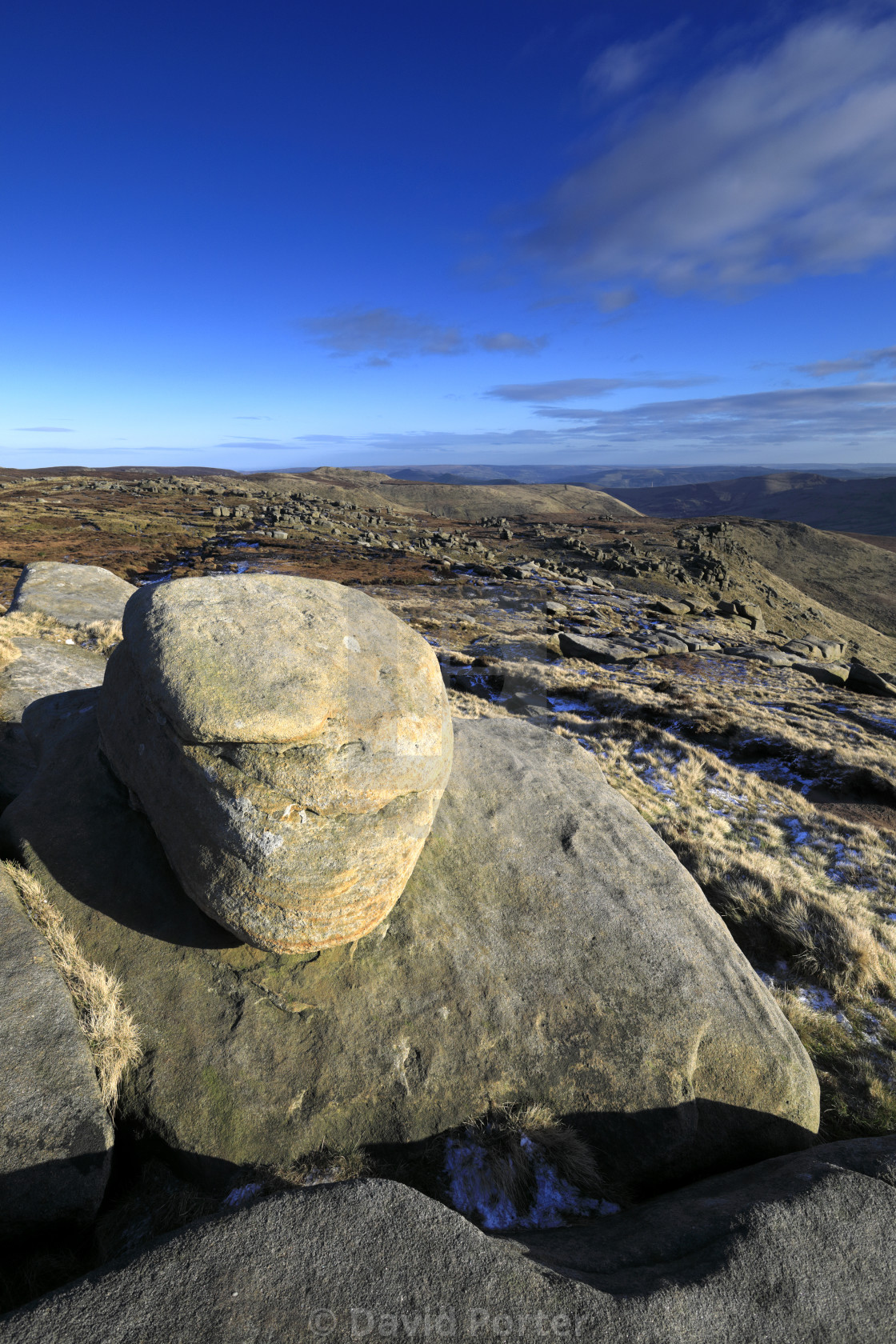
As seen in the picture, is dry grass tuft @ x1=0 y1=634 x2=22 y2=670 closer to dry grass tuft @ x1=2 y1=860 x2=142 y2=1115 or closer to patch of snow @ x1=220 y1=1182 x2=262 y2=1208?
dry grass tuft @ x1=2 y1=860 x2=142 y2=1115

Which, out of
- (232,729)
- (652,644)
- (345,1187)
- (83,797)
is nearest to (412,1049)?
(345,1187)

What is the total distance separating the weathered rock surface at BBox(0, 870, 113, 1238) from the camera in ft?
11.6

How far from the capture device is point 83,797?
616cm

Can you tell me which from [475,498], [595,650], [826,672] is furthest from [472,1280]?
[475,498]

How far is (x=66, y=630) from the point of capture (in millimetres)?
15586

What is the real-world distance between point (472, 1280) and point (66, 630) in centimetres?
1741

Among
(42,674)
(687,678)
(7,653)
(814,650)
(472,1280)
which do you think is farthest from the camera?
(814,650)

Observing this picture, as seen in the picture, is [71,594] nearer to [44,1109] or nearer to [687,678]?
[44,1109]

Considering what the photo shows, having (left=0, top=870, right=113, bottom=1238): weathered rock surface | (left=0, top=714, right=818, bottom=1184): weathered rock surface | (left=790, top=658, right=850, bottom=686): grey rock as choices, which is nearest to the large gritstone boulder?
(left=0, top=714, right=818, bottom=1184): weathered rock surface

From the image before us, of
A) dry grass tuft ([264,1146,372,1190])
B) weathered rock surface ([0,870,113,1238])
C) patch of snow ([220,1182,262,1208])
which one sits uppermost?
weathered rock surface ([0,870,113,1238])

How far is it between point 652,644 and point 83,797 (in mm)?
31447

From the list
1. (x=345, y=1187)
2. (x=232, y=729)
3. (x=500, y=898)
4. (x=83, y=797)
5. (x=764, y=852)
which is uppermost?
(x=232, y=729)

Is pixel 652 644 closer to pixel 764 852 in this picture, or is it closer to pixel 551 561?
pixel 764 852

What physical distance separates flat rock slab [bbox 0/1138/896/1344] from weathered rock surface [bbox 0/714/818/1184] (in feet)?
4.09
